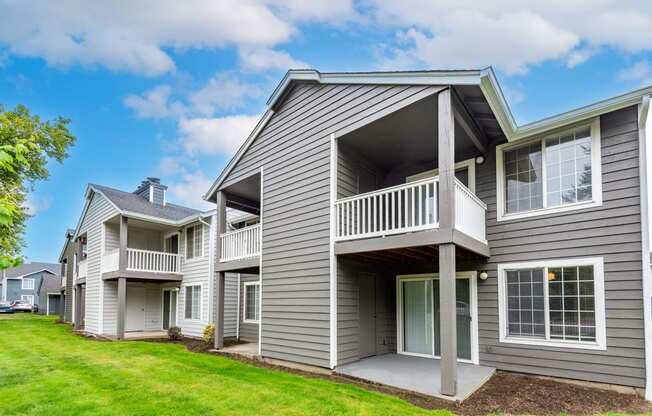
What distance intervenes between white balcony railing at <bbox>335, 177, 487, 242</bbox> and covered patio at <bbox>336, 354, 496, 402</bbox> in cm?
264

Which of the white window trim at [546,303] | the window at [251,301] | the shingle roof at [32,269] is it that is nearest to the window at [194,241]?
the window at [251,301]

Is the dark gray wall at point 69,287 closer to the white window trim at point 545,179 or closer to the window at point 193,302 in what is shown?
the window at point 193,302

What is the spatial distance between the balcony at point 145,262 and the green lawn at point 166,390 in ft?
19.2

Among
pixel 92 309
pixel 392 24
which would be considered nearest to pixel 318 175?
pixel 392 24

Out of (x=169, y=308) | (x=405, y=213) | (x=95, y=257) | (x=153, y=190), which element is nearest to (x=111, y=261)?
(x=95, y=257)

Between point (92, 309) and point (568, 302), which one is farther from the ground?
point (568, 302)

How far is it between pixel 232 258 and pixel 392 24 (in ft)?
31.1

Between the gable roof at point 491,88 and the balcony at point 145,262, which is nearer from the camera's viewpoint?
the gable roof at point 491,88

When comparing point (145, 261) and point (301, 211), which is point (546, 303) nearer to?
point (301, 211)

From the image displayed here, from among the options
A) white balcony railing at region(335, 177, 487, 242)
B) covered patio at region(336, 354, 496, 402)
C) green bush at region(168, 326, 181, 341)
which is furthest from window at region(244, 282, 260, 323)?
white balcony railing at region(335, 177, 487, 242)

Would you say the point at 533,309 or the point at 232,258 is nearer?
the point at 533,309

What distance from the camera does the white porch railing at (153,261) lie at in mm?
15906

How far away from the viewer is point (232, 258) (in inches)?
465

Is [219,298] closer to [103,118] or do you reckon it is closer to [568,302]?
[568,302]
